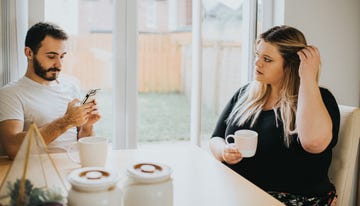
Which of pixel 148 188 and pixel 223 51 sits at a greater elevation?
pixel 223 51

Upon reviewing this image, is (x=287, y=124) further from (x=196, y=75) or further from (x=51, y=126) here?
(x=51, y=126)

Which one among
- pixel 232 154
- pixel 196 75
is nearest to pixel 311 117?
pixel 232 154

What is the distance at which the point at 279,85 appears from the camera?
186cm

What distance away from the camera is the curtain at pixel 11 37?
6.61 ft

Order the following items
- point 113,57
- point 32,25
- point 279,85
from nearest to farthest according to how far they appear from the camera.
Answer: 1. point 279,85
2. point 32,25
3. point 113,57

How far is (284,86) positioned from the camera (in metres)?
1.83

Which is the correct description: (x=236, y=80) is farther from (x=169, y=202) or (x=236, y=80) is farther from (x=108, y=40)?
(x=169, y=202)

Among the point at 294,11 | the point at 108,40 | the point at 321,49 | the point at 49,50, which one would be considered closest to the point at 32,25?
the point at 49,50

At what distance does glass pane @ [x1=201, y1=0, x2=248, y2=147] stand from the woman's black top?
773 millimetres

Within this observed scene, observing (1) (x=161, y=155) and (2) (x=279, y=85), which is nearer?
(1) (x=161, y=155)

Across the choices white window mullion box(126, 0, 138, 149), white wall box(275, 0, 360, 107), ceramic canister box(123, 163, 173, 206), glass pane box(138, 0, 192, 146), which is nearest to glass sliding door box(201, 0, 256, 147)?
glass pane box(138, 0, 192, 146)

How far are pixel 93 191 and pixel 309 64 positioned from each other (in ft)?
3.87

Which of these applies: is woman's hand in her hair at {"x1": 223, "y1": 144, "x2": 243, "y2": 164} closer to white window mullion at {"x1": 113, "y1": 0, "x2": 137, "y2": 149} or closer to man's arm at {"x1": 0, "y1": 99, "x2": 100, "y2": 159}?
man's arm at {"x1": 0, "y1": 99, "x2": 100, "y2": 159}

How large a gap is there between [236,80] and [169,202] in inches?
69.0
